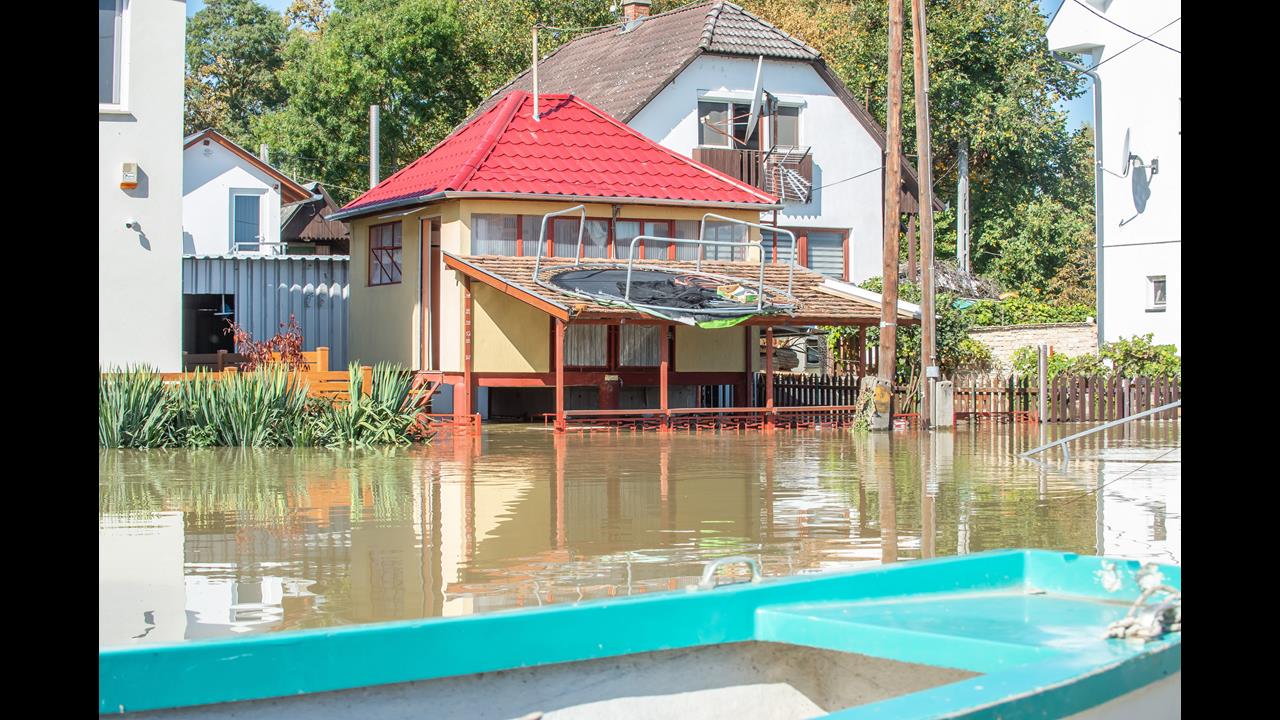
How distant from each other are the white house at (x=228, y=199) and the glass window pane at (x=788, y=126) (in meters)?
14.5

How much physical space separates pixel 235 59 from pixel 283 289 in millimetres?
35743

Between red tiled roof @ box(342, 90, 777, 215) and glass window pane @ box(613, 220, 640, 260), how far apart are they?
0.69 meters

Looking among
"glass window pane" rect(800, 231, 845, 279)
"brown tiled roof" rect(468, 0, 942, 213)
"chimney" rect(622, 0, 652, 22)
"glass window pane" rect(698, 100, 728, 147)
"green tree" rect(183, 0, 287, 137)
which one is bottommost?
"glass window pane" rect(800, 231, 845, 279)

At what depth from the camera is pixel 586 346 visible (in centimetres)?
2753

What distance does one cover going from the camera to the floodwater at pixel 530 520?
9.88 m

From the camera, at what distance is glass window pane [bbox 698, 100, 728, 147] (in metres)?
35.6

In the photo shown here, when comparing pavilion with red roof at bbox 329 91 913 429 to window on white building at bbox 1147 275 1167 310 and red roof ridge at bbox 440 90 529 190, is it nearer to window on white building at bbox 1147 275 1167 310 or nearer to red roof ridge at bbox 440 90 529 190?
red roof ridge at bbox 440 90 529 190

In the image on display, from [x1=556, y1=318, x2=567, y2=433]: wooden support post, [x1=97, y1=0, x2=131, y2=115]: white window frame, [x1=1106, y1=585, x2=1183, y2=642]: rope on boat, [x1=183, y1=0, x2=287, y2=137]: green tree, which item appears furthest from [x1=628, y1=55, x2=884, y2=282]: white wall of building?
[x1=183, y1=0, x2=287, y2=137]: green tree

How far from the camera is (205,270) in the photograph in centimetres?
3170

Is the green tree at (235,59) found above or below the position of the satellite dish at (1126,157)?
above

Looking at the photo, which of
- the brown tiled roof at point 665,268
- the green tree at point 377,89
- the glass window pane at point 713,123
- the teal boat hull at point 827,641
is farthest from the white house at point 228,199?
the teal boat hull at point 827,641

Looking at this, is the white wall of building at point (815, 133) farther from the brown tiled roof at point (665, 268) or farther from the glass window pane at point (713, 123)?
the brown tiled roof at point (665, 268)
